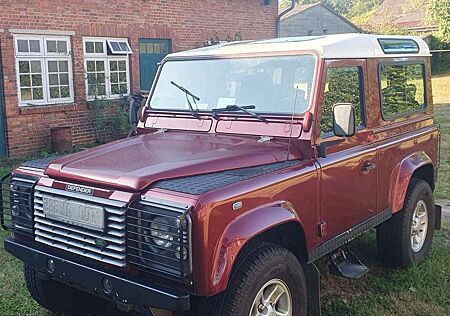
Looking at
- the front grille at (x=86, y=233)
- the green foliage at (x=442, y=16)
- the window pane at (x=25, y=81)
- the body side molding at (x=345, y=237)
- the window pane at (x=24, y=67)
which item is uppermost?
the green foliage at (x=442, y=16)

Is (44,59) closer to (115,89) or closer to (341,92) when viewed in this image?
(115,89)

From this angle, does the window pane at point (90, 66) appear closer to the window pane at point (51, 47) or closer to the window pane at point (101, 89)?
the window pane at point (101, 89)

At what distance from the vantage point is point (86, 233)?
316 cm

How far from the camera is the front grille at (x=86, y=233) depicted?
299 cm

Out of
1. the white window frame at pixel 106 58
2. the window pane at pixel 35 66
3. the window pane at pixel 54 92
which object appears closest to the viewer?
the window pane at pixel 35 66

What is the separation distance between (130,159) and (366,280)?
249 centimetres

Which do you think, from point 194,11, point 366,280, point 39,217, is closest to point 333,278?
point 366,280

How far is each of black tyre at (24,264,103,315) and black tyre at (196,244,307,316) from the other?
4.77ft

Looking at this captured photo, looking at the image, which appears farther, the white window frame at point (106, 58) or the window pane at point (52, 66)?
the white window frame at point (106, 58)

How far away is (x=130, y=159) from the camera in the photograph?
3.52m

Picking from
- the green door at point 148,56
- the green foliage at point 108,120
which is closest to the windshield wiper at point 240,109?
the green foliage at point 108,120

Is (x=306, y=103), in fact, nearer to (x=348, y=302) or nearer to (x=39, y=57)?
(x=348, y=302)

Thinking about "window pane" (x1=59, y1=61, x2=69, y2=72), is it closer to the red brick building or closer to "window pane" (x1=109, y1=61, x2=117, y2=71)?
the red brick building

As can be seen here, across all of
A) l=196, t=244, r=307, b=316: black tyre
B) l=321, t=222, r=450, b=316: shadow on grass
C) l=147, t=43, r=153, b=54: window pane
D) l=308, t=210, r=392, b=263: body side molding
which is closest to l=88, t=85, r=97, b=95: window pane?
l=147, t=43, r=153, b=54: window pane
